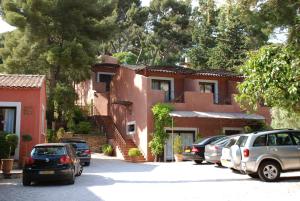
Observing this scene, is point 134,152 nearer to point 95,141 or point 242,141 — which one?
point 95,141

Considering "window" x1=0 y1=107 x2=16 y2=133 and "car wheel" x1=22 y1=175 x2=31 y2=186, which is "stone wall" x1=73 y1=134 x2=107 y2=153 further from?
"car wheel" x1=22 y1=175 x2=31 y2=186

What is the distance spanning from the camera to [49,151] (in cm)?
1571

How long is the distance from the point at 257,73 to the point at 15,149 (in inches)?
480

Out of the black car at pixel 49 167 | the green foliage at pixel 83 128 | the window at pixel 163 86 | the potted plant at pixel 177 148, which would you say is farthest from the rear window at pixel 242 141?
the green foliage at pixel 83 128

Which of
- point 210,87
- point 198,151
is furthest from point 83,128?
point 198,151

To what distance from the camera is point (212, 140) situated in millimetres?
24328

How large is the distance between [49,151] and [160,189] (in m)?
4.41

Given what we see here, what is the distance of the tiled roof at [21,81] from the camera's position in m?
22.3

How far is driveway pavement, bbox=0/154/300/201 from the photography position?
12.0m

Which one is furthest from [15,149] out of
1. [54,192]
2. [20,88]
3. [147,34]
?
[147,34]

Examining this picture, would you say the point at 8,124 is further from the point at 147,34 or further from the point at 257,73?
the point at 147,34

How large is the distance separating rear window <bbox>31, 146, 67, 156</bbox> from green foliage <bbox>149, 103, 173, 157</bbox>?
44.5ft

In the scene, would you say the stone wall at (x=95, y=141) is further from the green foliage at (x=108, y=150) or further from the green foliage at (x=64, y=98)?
the green foliage at (x=64, y=98)

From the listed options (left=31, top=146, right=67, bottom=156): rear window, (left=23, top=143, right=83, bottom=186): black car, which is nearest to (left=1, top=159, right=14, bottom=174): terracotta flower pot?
(left=31, top=146, right=67, bottom=156): rear window
